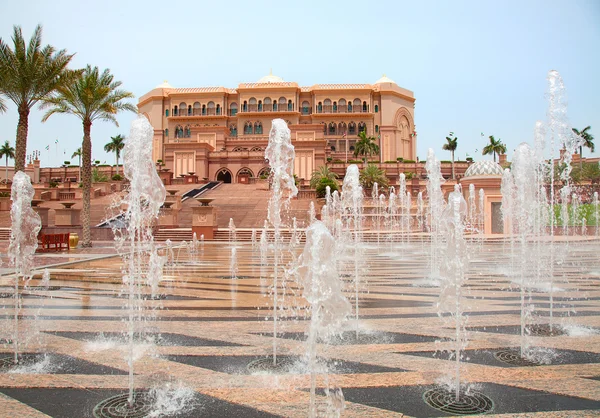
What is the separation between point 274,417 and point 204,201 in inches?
774

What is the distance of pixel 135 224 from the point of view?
4531mm

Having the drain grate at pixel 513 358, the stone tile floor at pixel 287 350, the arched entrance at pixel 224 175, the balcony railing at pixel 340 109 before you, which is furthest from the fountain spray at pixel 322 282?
the balcony railing at pixel 340 109

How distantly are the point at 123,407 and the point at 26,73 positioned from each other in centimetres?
1574

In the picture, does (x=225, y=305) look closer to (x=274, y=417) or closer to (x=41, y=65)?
(x=274, y=417)

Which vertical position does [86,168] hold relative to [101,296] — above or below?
above

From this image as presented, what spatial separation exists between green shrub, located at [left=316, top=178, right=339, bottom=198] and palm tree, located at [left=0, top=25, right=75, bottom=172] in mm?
19619

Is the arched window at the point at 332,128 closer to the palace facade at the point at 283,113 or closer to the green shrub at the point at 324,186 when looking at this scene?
the palace facade at the point at 283,113

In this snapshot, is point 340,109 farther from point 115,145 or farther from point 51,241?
point 51,241

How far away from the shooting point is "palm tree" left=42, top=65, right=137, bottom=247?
58.7ft

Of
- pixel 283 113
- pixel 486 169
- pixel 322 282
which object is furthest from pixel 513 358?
pixel 283 113

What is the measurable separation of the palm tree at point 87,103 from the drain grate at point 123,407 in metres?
15.9

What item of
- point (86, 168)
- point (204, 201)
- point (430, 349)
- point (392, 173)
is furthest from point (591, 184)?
point (430, 349)

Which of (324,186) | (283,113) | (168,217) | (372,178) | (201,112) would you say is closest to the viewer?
(168,217)

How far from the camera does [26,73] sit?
1537 cm
